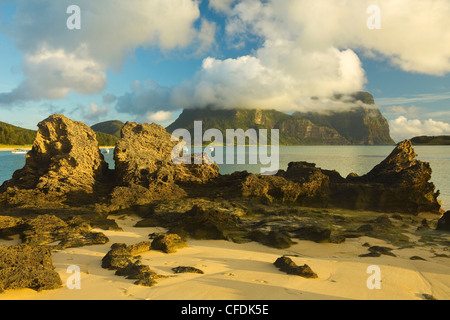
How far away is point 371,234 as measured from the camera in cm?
1180

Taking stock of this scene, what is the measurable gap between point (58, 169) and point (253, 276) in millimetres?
14698

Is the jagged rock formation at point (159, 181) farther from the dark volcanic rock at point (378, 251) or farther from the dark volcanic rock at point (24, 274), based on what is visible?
the dark volcanic rock at point (24, 274)

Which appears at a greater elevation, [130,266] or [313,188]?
[313,188]

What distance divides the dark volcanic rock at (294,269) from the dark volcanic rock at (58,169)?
12190mm

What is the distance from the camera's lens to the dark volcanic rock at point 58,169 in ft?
52.5

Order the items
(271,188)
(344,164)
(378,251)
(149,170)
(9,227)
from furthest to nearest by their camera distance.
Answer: (344,164), (271,188), (149,170), (9,227), (378,251)

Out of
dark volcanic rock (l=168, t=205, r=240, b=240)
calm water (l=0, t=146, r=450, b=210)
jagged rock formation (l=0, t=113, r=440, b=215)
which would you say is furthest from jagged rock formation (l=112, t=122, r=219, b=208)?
calm water (l=0, t=146, r=450, b=210)

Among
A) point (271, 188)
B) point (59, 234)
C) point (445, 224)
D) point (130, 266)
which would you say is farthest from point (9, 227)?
point (445, 224)

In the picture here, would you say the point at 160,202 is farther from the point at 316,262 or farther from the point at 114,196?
the point at 316,262

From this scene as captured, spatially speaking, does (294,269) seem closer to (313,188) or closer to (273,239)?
(273,239)

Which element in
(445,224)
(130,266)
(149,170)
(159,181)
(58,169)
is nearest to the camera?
(130,266)

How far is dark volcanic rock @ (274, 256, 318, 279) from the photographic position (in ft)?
23.5

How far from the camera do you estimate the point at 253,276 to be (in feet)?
23.3
